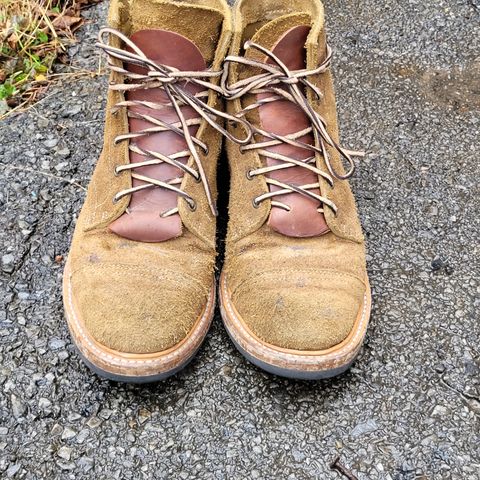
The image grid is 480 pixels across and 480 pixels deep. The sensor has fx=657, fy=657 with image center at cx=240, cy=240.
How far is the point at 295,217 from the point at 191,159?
29cm

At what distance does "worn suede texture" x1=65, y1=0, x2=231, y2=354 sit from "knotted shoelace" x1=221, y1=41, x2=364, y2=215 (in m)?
0.08

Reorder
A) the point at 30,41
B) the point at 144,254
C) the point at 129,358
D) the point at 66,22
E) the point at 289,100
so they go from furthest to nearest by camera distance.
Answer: the point at 66,22, the point at 30,41, the point at 289,100, the point at 144,254, the point at 129,358

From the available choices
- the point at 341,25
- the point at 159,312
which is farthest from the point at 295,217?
the point at 341,25

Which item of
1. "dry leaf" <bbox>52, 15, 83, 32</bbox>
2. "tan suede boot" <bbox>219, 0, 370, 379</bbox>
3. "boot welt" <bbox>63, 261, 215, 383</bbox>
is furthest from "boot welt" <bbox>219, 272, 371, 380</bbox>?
"dry leaf" <bbox>52, 15, 83, 32</bbox>

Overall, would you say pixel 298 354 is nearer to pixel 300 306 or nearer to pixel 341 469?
pixel 300 306

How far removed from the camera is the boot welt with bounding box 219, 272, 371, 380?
1.42m

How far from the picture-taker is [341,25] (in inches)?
105

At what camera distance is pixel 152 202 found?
1559 mm

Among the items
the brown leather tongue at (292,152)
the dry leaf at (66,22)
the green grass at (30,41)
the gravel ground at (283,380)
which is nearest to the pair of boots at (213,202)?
the brown leather tongue at (292,152)

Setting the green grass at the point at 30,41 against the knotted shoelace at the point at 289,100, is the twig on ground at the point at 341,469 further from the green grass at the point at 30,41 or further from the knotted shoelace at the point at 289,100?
the green grass at the point at 30,41

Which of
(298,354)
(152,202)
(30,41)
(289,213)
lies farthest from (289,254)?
(30,41)

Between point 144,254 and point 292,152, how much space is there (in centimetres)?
44

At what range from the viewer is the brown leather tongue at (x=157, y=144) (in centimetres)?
154

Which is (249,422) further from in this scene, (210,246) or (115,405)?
(210,246)
